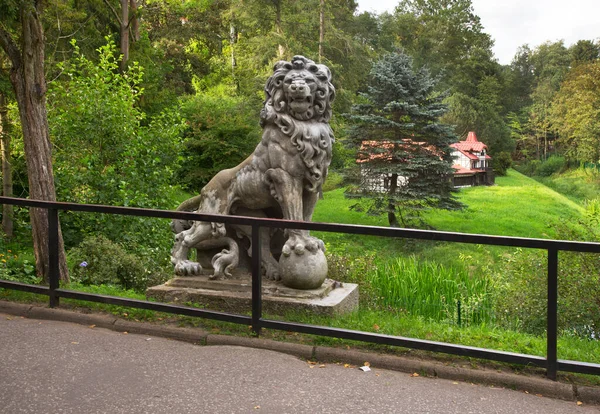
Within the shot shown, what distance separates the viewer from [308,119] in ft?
18.5

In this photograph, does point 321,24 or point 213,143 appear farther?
point 321,24

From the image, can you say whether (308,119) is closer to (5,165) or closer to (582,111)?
(5,165)

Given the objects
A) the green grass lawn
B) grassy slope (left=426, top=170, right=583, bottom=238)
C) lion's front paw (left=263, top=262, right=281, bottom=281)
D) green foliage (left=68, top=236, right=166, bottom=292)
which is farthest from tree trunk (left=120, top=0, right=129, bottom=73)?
the green grass lawn

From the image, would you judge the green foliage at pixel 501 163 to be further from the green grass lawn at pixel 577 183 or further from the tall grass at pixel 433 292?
the tall grass at pixel 433 292

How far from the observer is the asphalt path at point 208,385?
347 cm

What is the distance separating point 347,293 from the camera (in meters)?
5.52

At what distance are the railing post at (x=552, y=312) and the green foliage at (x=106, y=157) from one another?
23.9 feet

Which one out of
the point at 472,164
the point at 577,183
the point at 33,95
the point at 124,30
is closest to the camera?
the point at 33,95

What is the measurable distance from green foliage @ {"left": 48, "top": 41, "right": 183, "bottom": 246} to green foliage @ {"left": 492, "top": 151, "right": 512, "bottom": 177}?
35141mm

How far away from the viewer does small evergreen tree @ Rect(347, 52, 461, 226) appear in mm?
19016

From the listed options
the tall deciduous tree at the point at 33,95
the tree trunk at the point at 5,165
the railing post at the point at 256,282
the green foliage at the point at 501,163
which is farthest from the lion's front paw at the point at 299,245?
the green foliage at the point at 501,163

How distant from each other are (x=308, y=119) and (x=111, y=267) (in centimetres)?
378

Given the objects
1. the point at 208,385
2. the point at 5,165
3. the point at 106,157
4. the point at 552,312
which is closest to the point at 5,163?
the point at 5,165

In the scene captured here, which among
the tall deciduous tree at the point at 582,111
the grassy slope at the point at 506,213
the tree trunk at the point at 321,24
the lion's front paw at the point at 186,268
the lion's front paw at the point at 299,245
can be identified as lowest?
the grassy slope at the point at 506,213
